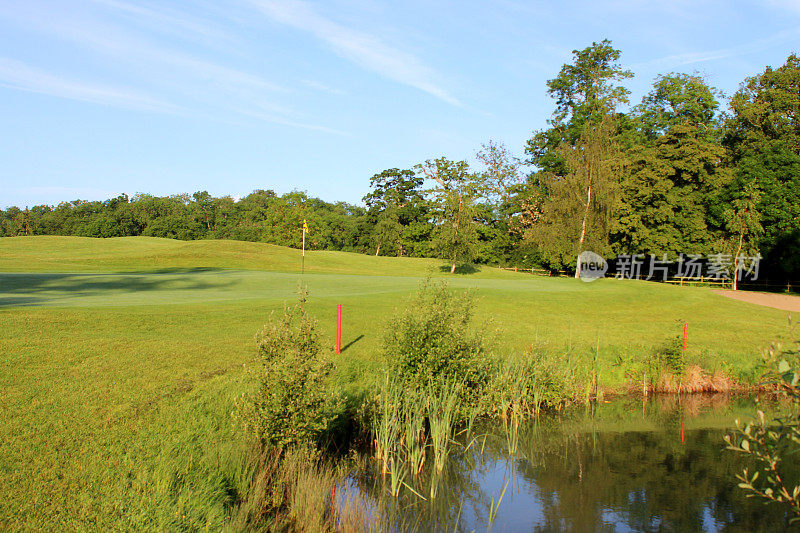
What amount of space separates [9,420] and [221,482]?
3268 millimetres

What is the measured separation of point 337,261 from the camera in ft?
177

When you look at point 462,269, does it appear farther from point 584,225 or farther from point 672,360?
point 672,360

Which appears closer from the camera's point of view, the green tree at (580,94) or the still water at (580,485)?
the still water at (580,485)

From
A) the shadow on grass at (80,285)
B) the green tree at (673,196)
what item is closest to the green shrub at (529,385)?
the shadow on grass at (80,285)

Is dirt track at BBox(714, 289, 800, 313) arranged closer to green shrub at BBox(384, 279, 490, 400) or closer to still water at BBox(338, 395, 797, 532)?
still water at BBox(338, 395, 797, 532)

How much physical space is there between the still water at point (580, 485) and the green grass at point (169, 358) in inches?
105

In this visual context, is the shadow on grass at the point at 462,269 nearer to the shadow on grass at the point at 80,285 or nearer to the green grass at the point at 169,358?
the green grass at the point at 169,358

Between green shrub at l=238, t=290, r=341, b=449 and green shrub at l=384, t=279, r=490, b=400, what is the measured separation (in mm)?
2798

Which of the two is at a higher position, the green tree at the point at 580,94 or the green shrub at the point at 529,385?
the green tree at the point at 580,94

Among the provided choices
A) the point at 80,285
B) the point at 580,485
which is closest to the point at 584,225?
the point at 80,285

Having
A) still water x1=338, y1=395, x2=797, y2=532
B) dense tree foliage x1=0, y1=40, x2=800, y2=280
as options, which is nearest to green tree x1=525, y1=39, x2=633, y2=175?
dense tree foliage x1=0, y1=40, x2=800, y2=280

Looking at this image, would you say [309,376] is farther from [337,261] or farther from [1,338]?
[337,261]

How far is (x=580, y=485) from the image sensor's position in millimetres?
9938

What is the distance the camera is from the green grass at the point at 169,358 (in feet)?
22.4
